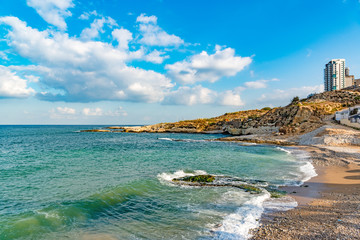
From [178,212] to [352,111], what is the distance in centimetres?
5193

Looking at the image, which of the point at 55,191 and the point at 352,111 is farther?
the point at 352,111

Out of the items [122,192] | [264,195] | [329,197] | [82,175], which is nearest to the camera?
[329,197]

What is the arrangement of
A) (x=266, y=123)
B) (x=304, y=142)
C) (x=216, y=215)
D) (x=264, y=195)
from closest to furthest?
(x=216, y=215) < (x=264, y=195) < (x=304, y=142) < (x=266, y=123)

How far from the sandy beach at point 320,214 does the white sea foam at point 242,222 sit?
34 cm

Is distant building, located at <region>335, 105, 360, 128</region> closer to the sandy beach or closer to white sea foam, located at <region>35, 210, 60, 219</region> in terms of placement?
the sandy beach

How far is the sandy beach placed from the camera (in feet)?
22.9

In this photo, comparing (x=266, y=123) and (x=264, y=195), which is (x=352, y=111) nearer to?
(x=266, y=123)

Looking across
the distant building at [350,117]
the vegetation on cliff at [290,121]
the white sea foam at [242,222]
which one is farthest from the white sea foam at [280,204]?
the vegetation on cliff at [290,121]

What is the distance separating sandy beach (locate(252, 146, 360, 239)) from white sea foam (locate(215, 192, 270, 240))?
34 centimetres

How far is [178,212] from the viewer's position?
970 centimetres

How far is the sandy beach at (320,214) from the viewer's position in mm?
6969

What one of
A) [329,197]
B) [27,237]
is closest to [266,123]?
[329,197]

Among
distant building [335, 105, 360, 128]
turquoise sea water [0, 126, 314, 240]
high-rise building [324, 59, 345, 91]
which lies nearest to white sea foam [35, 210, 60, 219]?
turquoise sea water [0, 126, 314, 240]

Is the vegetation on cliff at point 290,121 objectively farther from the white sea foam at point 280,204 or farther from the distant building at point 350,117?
the white sea foam at point 280,204
